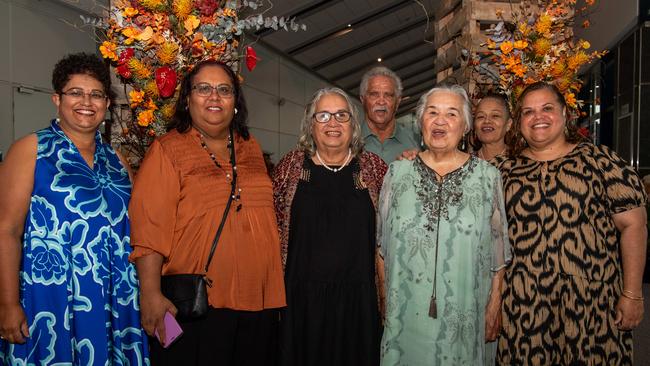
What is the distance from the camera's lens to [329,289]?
252 cm

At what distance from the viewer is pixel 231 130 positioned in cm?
257

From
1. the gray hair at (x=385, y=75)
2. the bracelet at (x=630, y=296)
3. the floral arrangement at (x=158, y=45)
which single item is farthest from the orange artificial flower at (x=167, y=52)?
the bracelet at (x=630, y=296)

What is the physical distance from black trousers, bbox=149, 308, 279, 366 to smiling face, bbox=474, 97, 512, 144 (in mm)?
1957

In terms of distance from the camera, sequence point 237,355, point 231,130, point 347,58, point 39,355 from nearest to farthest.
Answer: point 39,355 < point 237,355 < point 231,130 < point 347,58

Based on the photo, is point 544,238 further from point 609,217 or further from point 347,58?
point 347,58

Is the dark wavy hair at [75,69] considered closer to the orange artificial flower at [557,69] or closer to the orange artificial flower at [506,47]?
the orange artificial flower at [506,47]

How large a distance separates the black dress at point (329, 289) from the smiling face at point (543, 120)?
100 cm

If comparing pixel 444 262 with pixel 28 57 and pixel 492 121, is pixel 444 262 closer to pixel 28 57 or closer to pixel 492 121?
pixel 492 121

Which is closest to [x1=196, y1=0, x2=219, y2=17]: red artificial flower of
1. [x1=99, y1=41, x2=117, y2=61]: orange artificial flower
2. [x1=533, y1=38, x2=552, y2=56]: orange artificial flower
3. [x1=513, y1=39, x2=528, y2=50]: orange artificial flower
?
[x1=99, y1=41, x2=117, y2=61]: orange artificial flower

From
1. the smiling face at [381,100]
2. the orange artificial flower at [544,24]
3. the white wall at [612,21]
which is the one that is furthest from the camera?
the white wall at [612,21]

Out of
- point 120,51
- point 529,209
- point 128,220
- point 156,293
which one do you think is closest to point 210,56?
point 120,51

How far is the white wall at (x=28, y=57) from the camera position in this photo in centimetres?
638

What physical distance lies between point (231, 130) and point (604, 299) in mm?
2088

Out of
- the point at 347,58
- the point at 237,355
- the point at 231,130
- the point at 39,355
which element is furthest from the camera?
the point at 347,58
